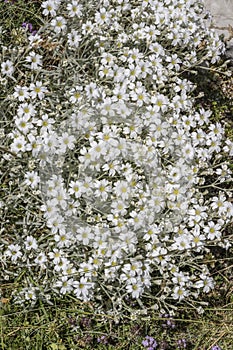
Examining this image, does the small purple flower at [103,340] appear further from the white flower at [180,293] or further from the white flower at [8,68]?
the white flower at [8,68]

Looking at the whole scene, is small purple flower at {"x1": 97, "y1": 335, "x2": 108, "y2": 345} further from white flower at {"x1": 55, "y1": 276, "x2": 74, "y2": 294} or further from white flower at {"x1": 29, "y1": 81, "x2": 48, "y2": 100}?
white flower at {"x1": 29, "y1": 81, "x2": 48, "y2": 100}

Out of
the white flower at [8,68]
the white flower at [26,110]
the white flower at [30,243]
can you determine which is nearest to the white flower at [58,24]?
the white flower at [8,68]

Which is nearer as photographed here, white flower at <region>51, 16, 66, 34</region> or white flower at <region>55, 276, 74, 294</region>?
white flower at <region>55, 276, 74, 294</region>

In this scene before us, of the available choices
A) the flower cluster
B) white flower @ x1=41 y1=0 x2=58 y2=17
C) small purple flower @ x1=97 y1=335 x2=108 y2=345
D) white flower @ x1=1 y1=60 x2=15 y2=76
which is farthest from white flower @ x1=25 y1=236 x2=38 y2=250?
white flower @ x1=41 y1=0 x2=58 y2=17

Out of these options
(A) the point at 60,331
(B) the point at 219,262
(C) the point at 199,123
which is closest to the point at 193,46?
(C) the point at 199,123

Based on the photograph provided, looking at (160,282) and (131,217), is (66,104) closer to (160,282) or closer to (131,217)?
(131,217)

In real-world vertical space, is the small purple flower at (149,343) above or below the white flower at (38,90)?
below

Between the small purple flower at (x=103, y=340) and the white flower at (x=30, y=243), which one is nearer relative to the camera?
the white flower at (x=30, y=243)
